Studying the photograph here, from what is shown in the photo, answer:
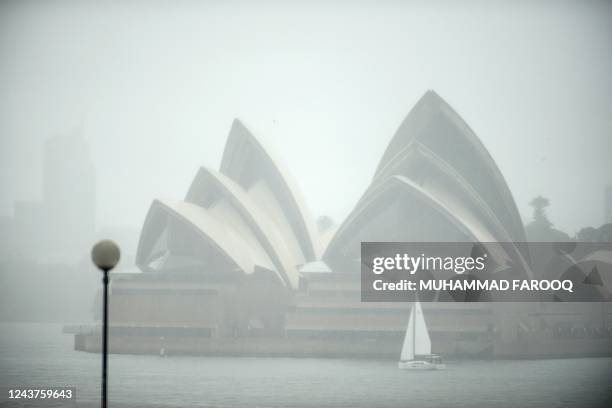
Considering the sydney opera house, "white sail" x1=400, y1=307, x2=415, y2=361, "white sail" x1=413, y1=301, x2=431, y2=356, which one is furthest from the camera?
the sydney opera house

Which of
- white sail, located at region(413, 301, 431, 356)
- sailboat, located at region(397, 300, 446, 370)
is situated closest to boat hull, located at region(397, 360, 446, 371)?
sailboat, located at region(397, 300, 446, 370)

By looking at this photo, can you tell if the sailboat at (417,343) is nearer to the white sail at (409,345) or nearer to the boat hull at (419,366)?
the white sail at (409,345)

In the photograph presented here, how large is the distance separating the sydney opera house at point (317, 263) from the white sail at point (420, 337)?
401 centimetres

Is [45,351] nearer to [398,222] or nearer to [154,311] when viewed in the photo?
[154,311]

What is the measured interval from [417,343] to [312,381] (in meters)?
10.8

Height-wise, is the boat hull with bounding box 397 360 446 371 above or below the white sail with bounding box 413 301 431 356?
below

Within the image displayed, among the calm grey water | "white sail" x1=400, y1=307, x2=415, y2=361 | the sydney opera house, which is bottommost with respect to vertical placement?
the calm grey water

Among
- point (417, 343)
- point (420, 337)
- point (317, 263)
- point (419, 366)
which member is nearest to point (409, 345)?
point (417, 343)

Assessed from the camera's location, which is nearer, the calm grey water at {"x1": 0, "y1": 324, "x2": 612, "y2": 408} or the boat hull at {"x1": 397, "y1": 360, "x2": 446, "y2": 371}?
the calm grey water at {"x1": 0, "y1": 324, "x2": 612, "y2": 408}

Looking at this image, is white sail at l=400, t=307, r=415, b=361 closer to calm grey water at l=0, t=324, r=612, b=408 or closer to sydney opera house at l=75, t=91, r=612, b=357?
calm grey water at l=0, t=324, r=612, b=408

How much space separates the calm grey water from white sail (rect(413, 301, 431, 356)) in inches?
58.9

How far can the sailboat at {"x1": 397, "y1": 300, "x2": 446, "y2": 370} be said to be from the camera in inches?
1976

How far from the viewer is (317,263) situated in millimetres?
58688

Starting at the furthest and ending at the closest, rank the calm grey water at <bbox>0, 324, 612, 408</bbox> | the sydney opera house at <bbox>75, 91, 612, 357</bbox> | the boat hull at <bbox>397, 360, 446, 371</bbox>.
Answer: the sydney opera house at <bbox>75, 91, 612, 357</bbox>
the boat hull at <bbox>397, 360, 446, 371</bbox>
the calm grey water at <bbox>0, 324, 612, 408</bbox>
